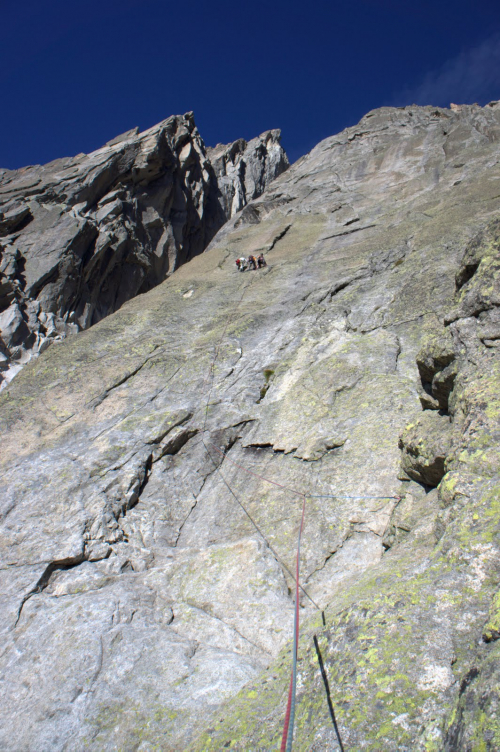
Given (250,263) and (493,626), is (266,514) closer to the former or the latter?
(493,626)

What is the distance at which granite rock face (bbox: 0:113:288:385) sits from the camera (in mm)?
27250

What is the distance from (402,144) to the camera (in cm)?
3625

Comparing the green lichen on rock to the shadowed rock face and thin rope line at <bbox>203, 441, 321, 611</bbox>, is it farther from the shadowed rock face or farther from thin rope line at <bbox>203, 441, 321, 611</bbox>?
thin rope line at <bbox>203, 441, 321, 611</bbox>

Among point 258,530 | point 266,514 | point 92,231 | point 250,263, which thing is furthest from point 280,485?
point 92,231

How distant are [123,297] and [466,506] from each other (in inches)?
1286

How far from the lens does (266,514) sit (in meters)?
10.5

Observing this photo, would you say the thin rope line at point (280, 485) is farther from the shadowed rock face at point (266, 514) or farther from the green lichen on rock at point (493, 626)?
the green lichen on rock at point (493, 626)

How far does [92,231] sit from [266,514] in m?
28.1

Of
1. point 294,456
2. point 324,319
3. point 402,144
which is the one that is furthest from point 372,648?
point 402,144

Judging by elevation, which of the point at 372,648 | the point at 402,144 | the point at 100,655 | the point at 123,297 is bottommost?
the point at 100,655

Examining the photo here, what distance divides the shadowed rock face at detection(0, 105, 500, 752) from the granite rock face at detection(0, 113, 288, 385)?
34.3 feet

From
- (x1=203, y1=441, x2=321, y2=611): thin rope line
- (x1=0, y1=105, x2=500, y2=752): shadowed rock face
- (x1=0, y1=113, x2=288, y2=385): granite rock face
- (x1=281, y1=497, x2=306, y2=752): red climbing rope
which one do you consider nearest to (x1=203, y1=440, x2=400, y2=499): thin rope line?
(x1=0, y1=105, x2=500, y2=752): shadowed rock face

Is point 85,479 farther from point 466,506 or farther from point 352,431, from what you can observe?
point 466,506


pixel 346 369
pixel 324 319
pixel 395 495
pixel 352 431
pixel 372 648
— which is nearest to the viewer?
pixel 372 648
